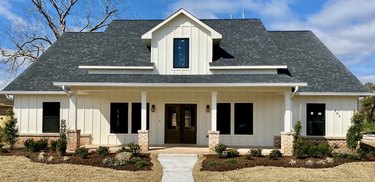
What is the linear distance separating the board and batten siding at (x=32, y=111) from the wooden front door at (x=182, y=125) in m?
5.27

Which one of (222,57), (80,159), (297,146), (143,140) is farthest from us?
(222,57)

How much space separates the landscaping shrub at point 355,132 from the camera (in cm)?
1708

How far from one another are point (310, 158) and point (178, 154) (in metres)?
5.27

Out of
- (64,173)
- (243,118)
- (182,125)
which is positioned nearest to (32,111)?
(182,125)

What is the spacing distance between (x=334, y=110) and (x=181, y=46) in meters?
8.17

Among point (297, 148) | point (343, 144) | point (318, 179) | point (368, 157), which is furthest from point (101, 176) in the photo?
point (343, 144)

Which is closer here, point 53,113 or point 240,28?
point 53,113

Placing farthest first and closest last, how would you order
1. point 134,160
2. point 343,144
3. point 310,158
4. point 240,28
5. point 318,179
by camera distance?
point 240,28
point 343,144
point 310,158
point 134,160
point 318,179

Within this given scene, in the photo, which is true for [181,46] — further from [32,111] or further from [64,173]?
[64,173]

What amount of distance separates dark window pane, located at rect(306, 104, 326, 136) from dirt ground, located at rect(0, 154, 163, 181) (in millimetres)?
8704

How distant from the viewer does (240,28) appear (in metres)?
23.4

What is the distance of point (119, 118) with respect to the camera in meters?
19.9

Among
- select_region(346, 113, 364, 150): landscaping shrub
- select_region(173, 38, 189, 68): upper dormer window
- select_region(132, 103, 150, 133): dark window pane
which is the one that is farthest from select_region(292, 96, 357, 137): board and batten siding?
select_region(132, 103, 150, 133): dark window pane

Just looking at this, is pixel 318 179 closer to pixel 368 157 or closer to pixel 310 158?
pixel 310 158
